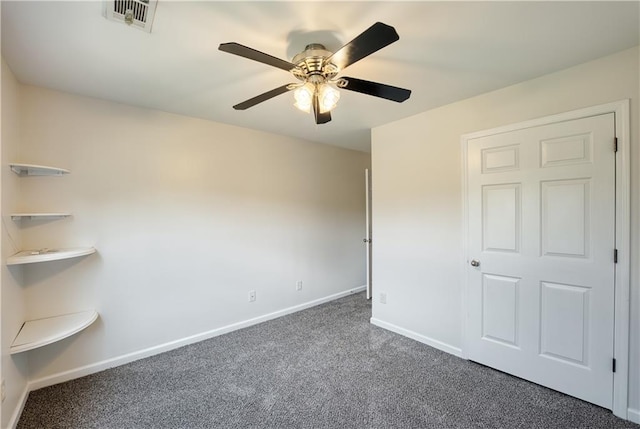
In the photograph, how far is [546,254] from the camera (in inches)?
82.6

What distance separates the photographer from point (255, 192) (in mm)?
3375

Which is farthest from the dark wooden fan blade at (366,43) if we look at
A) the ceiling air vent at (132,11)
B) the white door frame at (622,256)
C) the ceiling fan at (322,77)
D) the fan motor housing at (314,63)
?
the white door frame at (622,256)

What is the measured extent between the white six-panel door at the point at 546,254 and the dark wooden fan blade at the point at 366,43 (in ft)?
5.35

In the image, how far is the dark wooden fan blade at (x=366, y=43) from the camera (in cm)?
107

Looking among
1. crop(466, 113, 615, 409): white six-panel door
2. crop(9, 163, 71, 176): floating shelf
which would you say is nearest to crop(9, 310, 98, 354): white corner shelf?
crop(9, 163, 71, 176): floating shelf

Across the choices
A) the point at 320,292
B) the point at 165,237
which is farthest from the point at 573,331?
the point at 165,237

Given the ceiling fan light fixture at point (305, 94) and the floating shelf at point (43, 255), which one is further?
the floating shelf at point (43, 255)

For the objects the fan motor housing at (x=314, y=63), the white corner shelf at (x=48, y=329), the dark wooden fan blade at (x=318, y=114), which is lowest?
the white corner shelf at (x=48, y=329)

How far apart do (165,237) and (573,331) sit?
11.4ft

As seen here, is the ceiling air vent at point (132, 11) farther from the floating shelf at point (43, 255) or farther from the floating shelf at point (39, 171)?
the floating shelf at point (43, 255)

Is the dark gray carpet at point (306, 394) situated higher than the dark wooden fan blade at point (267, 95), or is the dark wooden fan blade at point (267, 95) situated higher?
the dark wooden fan blade at point (267, 95)

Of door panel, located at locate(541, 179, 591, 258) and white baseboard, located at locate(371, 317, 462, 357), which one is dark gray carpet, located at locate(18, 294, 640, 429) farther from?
door panel, located at locate(541, 179, 591, 258)

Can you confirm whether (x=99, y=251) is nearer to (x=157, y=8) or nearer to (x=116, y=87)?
(x=116, y=87)

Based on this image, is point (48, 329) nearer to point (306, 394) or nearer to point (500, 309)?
point (306, 394)
